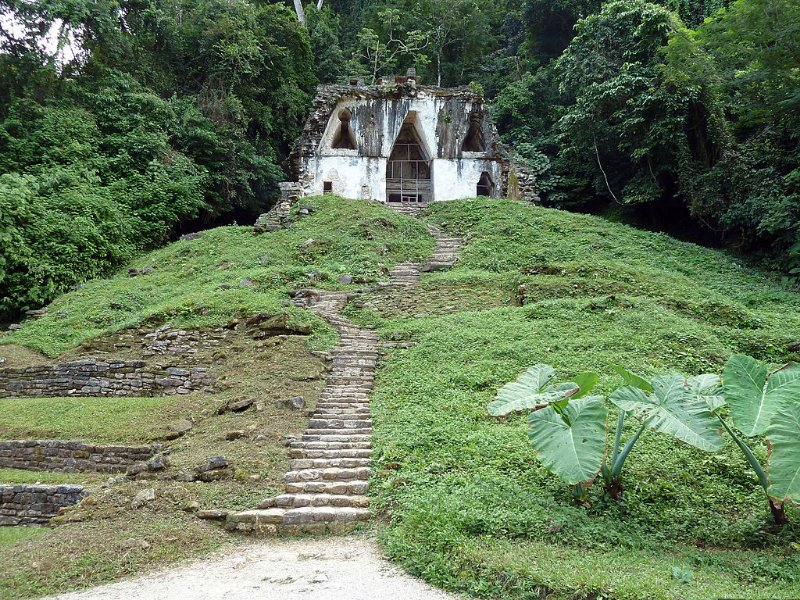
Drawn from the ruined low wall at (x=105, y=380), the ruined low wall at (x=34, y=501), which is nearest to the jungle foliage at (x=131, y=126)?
the ruined low wall at (x=105, y=380)

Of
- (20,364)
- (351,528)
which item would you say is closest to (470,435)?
(351,528)

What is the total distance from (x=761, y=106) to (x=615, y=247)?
629cm

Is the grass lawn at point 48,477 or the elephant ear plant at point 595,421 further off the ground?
the elephant ear plant at point 595,421

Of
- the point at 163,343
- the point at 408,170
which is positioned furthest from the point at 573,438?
the point at 408,170

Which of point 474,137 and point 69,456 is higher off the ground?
point 474,137

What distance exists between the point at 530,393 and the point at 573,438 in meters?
0.72

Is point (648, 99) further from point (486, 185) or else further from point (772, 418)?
point (772, 418)

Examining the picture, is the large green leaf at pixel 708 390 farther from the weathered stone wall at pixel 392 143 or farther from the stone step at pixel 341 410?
the weathered stone wall at pixel 392 143

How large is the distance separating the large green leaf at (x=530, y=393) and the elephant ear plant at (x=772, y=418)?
1452mm

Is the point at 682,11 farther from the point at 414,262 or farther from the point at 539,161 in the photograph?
the point at 414,262

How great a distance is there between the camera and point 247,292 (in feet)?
45.0

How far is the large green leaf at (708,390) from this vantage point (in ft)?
17.3

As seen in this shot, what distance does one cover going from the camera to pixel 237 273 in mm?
15859

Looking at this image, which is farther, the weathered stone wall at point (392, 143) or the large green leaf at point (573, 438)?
the weathered stone wall at point (392, 143)
